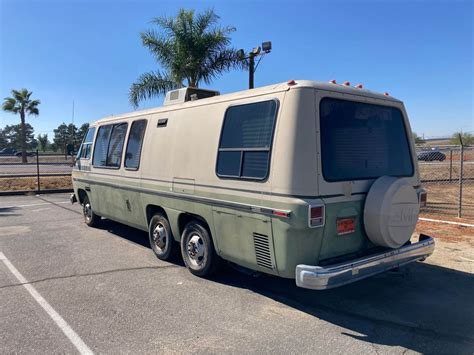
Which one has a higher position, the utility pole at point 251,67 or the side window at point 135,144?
the utility pole at point 251,67

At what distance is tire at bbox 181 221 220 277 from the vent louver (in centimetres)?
97

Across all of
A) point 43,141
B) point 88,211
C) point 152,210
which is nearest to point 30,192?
point 88,211

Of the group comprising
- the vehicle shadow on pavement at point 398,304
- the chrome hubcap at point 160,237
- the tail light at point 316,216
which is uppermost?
the tail light at point 316,216

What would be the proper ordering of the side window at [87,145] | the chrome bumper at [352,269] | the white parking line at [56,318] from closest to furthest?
the white parking line at [56,318] → the chrome bumper at [352,269] → the side window at [87,145]

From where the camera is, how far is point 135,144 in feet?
22.3

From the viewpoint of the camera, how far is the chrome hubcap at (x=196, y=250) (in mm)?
5402

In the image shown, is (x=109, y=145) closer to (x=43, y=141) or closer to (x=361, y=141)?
(x=361, y=141)

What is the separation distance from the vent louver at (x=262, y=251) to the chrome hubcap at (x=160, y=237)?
2.26 m

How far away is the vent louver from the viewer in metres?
4.22

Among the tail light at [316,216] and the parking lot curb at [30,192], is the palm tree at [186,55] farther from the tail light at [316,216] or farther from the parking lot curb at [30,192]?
the tail light at [316,216]

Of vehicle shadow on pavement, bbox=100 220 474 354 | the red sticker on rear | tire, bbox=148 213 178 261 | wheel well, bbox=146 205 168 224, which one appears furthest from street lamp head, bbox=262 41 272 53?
the red sticker on rear

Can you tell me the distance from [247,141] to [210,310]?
195cm

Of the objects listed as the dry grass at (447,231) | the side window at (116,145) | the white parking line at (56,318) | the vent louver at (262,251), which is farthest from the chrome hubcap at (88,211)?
the dry grass at (447,231)

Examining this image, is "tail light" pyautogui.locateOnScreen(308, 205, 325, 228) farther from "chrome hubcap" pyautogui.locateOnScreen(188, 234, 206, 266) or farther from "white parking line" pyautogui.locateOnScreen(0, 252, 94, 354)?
"white parking line" pyautogui.locateOnScreen(0, 252, 94, 354)
